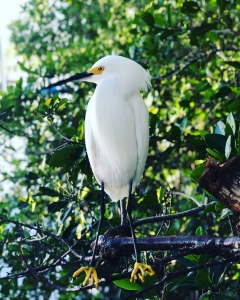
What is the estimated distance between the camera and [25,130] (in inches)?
146

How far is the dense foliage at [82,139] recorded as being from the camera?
2215 millimetres

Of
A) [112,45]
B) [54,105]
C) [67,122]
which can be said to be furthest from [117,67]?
[112,45]

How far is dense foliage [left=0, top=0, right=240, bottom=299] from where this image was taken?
7.27 ft

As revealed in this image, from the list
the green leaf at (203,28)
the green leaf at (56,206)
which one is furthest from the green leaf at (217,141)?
the green leaf at (203,28)

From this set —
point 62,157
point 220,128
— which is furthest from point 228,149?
point 62,157

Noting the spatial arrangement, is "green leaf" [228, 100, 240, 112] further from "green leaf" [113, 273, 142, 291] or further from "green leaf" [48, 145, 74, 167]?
"green leaf" [113, 273, 142, 291]

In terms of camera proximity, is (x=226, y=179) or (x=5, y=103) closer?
(x=226, y=179)

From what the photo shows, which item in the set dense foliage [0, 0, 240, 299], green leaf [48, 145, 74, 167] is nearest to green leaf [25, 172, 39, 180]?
dense foliage [0, 0, 240, 299]

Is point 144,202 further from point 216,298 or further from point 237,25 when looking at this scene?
point 237,25

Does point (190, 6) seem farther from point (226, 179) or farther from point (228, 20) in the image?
point (226, 179)

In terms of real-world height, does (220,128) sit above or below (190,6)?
below

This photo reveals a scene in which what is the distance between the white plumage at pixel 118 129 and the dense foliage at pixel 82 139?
170mm

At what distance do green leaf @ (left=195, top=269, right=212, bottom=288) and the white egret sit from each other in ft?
1.10

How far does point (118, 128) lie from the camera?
83.0 inches
